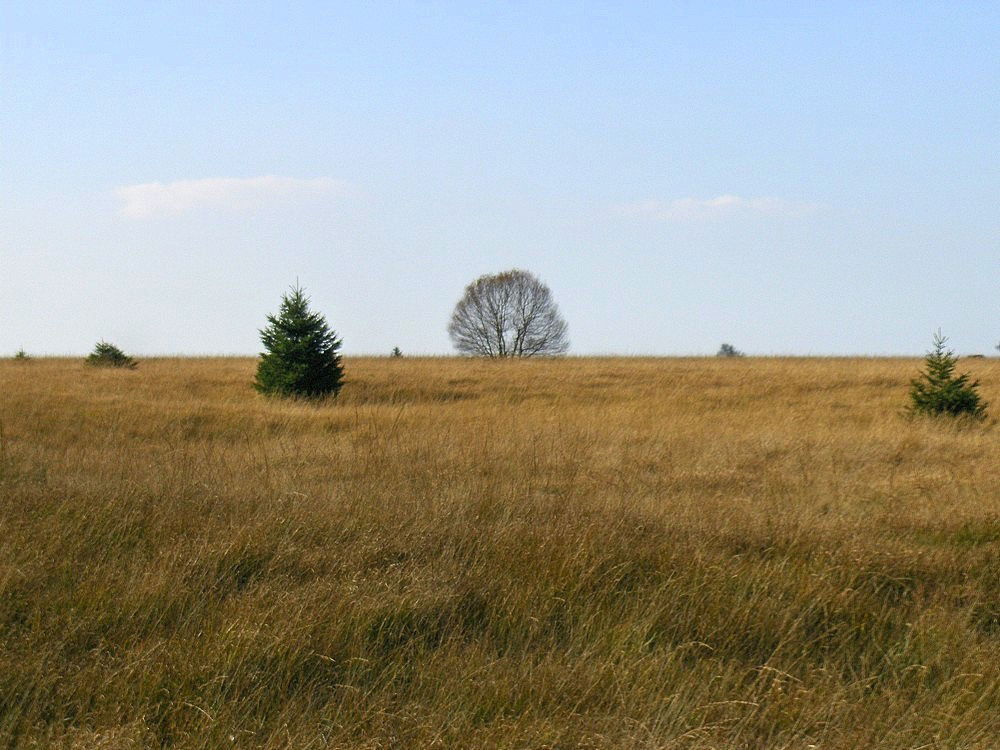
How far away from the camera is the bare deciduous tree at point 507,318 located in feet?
197

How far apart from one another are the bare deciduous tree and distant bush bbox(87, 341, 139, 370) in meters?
32.1

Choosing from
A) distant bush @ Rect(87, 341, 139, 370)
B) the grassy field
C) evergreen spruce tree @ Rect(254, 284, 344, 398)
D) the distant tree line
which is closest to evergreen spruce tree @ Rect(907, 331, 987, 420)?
the distant tree line

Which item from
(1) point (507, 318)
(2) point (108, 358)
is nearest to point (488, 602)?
(2) point (108, 358)

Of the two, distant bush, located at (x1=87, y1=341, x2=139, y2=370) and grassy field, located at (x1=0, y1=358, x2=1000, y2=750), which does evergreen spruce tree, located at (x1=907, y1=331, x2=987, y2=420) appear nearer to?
grassy field, located at (x1=0, y1=358, x2=1000, y2=750)

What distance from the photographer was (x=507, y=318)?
60.3m

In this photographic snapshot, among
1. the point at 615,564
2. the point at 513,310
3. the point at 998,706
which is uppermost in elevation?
the point at 513,310

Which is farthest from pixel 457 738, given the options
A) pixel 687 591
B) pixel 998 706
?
pixel 998 706

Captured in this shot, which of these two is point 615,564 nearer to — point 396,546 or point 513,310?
point 396,546

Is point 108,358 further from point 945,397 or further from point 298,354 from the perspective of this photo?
point 945,397

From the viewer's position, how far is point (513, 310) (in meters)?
60.4

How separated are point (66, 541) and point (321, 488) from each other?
81.3 inches

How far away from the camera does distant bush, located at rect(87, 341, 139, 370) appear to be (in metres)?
29.0

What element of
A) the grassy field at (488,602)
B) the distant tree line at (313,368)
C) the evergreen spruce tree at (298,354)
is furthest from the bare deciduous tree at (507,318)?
the grassy field at (488,602)

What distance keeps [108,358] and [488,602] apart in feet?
89.7
